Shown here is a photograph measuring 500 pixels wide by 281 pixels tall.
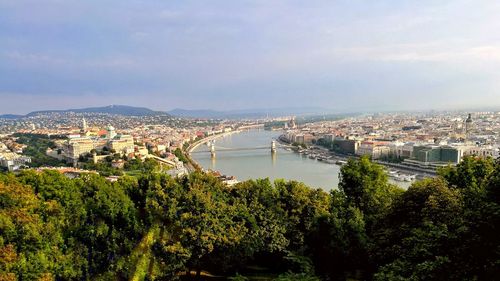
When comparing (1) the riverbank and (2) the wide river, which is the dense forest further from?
(1) the riverbank

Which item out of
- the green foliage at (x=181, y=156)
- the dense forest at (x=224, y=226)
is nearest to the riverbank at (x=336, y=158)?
the green foliage at (x=181, y=156)

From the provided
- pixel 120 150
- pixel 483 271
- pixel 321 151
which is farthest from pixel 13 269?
pixel 321 151

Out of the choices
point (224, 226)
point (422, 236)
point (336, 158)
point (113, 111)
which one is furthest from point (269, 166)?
point (113, 111)

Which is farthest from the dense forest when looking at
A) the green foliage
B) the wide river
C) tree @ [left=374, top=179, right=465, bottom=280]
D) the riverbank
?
the green foliage

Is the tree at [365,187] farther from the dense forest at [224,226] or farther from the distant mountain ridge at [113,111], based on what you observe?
the distant mountain ridge at [113,111]

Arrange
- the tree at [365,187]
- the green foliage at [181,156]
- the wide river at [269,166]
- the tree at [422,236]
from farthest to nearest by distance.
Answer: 1. the green foliage at [181,156]
2. the wide river at [269,166]
3. the tree at [365,187]
4. the tree at [422,236]

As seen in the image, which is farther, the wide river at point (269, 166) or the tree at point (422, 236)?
the wide river at point (269, 166)

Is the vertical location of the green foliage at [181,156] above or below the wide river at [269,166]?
above

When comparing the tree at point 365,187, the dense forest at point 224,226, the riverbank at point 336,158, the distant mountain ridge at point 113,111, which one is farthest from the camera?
→ the distant mountain ridge at point 113,111

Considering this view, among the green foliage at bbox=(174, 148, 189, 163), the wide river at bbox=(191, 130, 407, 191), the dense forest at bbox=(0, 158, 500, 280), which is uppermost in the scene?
the dense forest at bbox=(0, 158, 500, 280)
